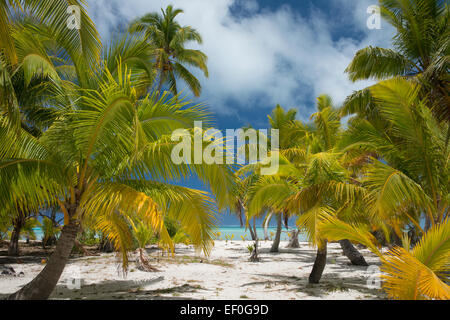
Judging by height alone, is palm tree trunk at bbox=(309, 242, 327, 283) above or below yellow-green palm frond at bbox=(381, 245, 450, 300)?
below

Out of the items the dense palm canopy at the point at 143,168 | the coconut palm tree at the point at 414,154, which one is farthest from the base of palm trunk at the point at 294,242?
the coconut palm tree at the point at 414,154

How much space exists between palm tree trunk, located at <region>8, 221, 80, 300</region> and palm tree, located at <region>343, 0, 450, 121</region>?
10292 mm

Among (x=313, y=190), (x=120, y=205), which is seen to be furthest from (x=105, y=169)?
(x=313, y=190)

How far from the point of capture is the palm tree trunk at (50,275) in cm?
499

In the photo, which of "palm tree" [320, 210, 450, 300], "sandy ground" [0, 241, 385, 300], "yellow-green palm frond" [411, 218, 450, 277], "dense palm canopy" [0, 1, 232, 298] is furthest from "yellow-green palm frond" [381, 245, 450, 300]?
"sandy ground" [0, 241, 385, 300]

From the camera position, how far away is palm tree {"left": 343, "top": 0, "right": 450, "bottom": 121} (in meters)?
9.43

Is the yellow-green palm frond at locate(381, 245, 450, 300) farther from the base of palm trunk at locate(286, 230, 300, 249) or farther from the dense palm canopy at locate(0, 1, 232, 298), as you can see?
the base of palm trunk at locate(286, 230, 300, 249)

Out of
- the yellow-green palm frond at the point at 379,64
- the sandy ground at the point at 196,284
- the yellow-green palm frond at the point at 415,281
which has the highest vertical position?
the yellow-green palm frond at the point at 379,64

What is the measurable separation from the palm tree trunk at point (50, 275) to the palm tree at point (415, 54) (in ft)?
33.8

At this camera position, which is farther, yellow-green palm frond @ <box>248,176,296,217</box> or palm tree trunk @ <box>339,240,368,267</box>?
palm tree trunk @ <box>339,240,368,267</box>

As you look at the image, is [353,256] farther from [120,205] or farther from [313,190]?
[120,205]

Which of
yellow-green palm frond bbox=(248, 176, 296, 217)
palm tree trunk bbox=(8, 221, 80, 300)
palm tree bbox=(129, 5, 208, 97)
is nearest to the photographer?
palm tree trunk bbox=(8, 221, 80, 300)

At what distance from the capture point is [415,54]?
1069cm

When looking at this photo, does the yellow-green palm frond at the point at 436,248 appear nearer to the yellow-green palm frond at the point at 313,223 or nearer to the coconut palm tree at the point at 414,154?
→ the coconut palm tree at the point at 414,154
